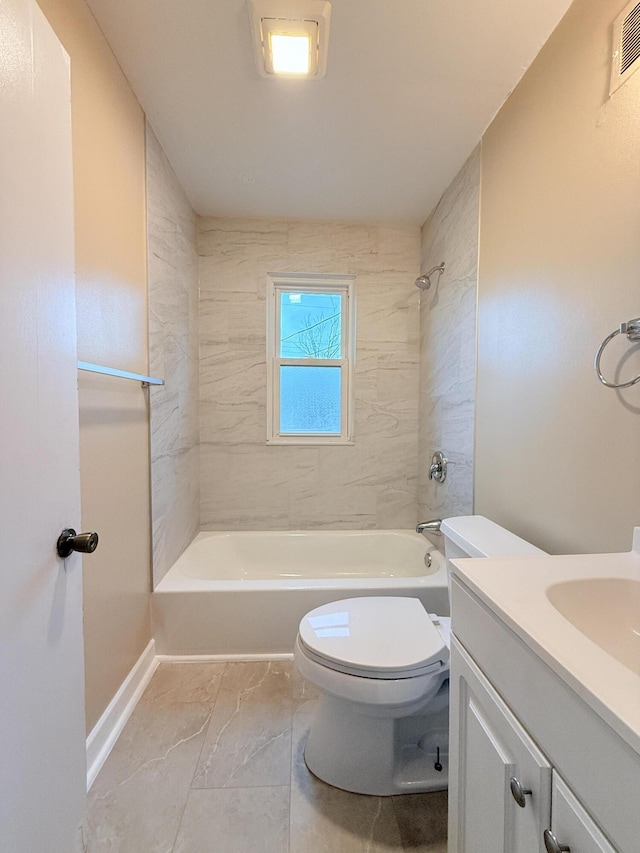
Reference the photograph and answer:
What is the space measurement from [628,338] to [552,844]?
3.20 feet

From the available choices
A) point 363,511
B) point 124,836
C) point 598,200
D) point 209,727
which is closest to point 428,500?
point 363,511

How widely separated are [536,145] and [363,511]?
2132mm

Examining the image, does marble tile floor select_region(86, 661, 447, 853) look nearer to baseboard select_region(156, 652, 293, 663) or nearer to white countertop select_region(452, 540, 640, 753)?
baseboard select_region(156, 652, 293, 663)

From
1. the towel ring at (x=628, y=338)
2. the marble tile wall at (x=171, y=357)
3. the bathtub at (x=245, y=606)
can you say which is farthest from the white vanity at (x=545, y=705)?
the marble tile wall at (x=171, y=357)

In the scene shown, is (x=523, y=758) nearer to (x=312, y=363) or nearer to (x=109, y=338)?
(x=109, y=338)

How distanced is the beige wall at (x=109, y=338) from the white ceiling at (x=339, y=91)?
0.60 feet

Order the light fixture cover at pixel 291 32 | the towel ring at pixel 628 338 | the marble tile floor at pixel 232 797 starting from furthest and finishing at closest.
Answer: the light fixture cover at pixel 291 32
the marble tile floor at pixel 232 797
the towel ring at pixel 628 338

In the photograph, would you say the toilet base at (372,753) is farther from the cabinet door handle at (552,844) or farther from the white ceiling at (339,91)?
the white ceiling at (339,91)

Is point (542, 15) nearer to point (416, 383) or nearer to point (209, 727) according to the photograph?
point (416, 383)

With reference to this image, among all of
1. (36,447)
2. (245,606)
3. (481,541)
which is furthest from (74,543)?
(245,606)

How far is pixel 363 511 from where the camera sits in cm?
279

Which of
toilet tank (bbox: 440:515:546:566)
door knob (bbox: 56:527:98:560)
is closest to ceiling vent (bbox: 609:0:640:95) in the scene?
toilet tank (bbox: 440:515:546:566)

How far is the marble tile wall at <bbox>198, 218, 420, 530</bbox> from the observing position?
2.66 metres

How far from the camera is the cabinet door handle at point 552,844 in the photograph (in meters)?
0.53
